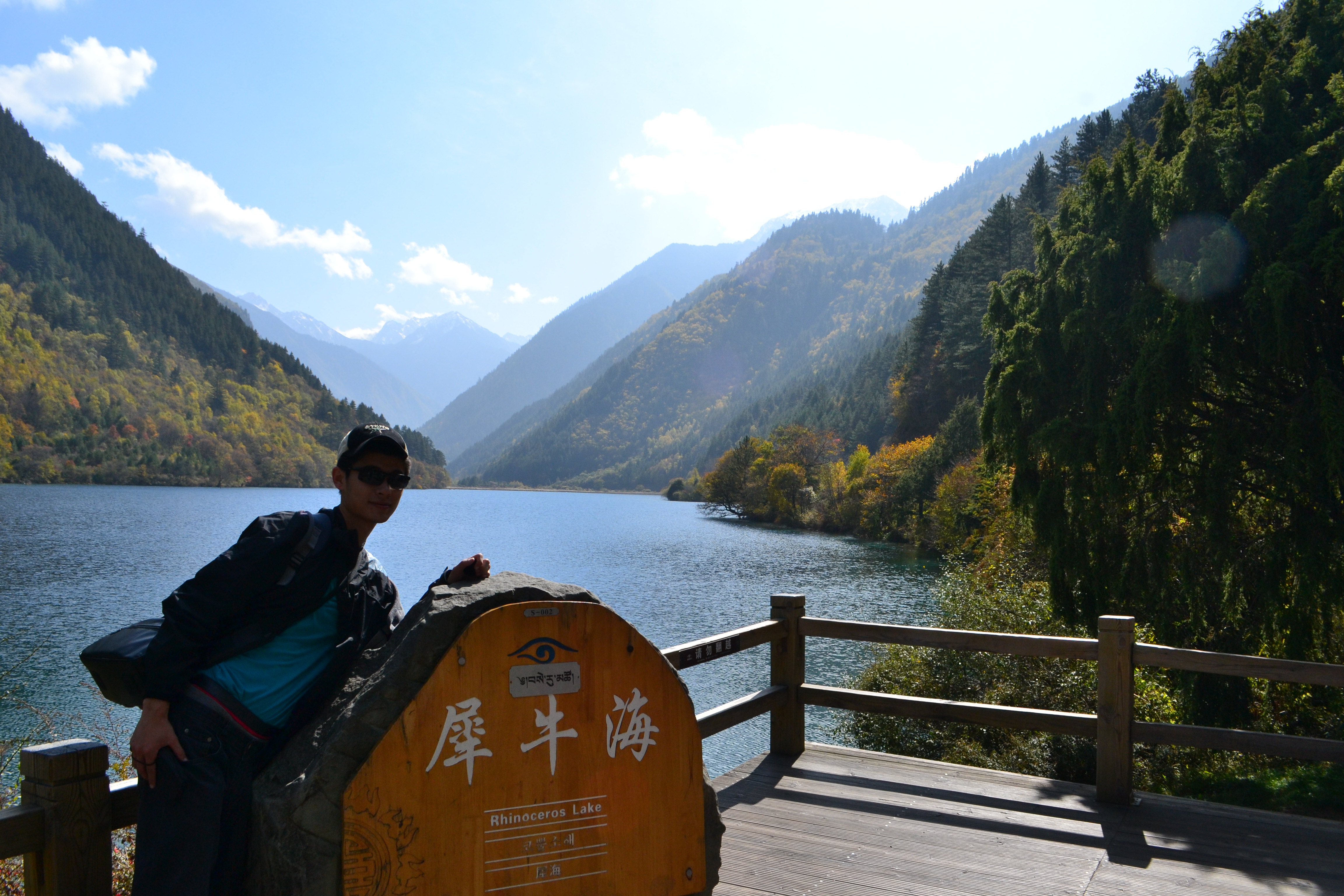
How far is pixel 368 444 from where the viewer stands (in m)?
2.63

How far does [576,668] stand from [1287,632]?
8492 mm

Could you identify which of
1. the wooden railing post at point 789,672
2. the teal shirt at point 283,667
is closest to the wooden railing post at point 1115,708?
the wooden railing post at point 789,672

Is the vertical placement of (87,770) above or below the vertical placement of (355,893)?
above

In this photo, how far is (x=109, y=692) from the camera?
2127 millimetres

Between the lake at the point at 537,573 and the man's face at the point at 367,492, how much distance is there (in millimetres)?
3614

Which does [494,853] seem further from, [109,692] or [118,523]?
[118,523]

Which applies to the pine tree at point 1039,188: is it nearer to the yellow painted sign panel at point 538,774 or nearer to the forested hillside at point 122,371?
the yellow painted sign panel at point 538,774

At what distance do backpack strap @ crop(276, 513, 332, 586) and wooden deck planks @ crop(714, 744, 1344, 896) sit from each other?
2.42 meters

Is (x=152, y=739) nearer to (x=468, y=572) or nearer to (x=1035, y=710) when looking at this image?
(x=468, y=572)

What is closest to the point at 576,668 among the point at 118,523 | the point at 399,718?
the point at 399,718

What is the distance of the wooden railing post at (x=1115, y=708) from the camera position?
4625mm

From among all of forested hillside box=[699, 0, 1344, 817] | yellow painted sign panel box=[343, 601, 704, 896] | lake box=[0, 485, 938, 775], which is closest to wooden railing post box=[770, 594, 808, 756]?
lake box=[0, 485, 938, 775]

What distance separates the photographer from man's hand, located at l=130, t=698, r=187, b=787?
2068mm

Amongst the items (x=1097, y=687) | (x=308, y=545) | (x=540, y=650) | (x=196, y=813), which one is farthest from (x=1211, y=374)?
(x=196, y=813)
